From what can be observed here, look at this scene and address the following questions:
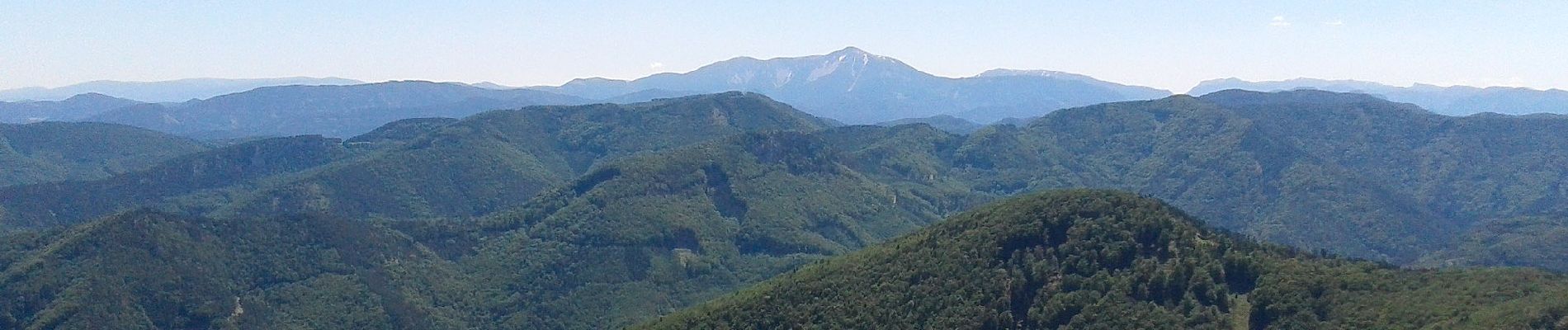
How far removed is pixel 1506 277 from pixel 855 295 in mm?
56168

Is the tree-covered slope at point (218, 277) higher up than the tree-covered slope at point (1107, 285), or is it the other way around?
the tree-covered slope at point (1107, 285)

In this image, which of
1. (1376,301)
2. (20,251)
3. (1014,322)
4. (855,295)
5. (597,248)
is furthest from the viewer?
(597,248)

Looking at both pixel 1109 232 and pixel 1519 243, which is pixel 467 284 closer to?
pixel 1109 232

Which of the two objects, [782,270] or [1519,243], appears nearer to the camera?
[782,270]

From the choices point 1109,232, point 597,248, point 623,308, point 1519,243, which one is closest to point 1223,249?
point 1109,232

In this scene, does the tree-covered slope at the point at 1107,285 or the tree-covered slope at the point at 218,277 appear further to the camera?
the tree-covered slope at the point at 218,277

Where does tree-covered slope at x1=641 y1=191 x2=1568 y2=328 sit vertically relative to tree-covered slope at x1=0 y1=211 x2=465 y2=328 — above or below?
above

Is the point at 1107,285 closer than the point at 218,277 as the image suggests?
Yes

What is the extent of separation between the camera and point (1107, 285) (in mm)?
86000

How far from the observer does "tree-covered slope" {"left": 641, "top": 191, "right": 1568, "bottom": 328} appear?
74.9m

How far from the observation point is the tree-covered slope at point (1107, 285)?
74.9m

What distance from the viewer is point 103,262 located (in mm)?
143125

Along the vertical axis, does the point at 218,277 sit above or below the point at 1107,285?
below

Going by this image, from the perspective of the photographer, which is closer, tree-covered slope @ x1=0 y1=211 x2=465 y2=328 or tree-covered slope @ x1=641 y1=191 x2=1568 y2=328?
tree-covered slope @ x1=641 y1=191 x2=1568 y2=328
